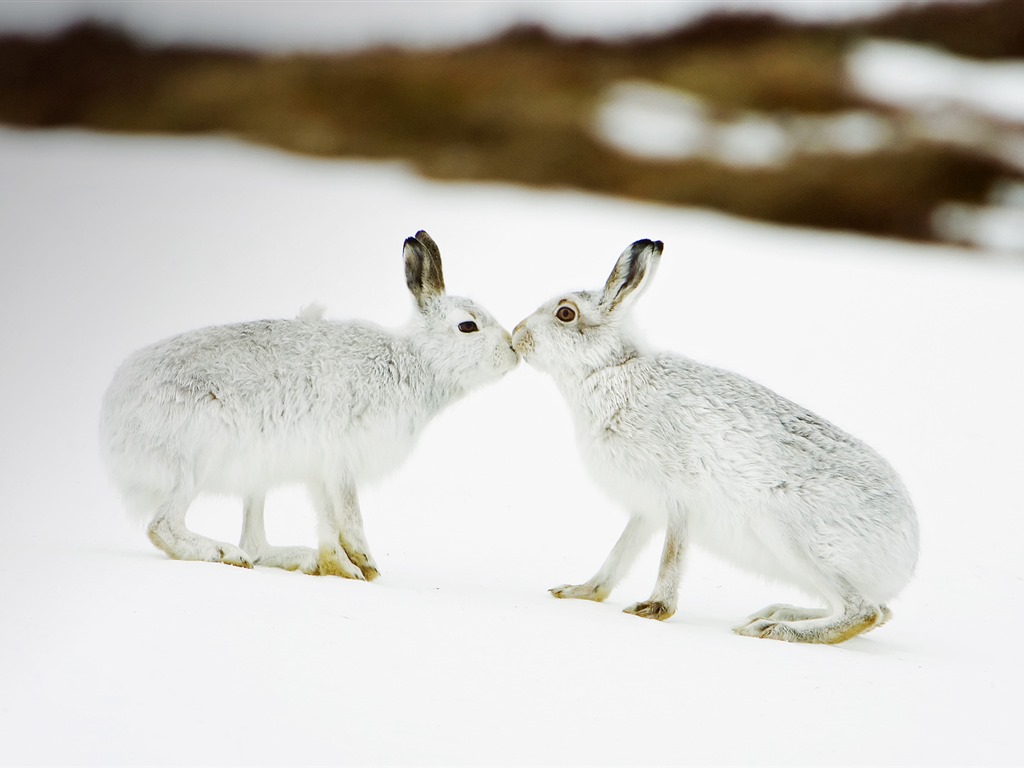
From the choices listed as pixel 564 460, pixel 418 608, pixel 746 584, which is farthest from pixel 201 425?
pixel 564 460

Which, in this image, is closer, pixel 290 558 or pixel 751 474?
pixel 751 474

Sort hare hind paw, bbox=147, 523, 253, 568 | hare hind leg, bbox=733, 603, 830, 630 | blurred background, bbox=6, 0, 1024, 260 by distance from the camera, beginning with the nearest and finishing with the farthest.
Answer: hare hind paw, bbox=147, 523, 253, 568 < hare hind leg, bbox=733, 603, 830, 630 < blurred background, bbox=6, 0, 1024, 260

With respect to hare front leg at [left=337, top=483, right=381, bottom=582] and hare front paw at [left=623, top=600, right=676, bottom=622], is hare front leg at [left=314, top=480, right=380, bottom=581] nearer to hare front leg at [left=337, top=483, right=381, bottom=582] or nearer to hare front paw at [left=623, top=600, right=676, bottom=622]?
hare front leg at [left=337, top=483, right=381, bottom=582]

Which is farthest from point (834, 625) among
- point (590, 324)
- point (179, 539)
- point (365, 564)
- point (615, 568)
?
point (179, 539)

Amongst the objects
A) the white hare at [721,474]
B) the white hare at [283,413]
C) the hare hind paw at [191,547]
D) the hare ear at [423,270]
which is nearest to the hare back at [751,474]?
the white hare at [721,474]

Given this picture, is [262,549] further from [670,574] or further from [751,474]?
[751,474]

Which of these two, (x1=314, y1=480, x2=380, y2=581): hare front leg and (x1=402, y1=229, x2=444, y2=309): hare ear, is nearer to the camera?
(x1=314, y1=480, x2=380, y2=581): hare front leg

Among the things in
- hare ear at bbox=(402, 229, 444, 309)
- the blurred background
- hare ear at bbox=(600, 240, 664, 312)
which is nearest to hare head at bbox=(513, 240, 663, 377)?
hare ear at bbox=(600, 240, 664, 312)

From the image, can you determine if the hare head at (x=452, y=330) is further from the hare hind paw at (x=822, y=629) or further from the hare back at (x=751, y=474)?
the hare hind paw at (x=822, y=629)
